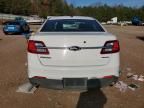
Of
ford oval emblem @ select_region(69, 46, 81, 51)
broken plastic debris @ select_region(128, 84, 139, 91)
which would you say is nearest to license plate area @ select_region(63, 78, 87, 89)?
ford oval emblem @ select_region(69, 46, 81, 51)

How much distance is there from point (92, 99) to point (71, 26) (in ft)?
5.25

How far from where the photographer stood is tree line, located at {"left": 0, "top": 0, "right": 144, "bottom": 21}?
10056cm

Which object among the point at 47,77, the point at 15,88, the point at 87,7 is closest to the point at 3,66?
the point at 15,88

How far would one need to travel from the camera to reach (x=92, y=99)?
659 centimetres

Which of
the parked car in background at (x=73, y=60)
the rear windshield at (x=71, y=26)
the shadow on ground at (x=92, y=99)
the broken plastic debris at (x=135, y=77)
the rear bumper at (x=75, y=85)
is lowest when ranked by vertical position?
the broken plastic debris at (x=135, y=77)

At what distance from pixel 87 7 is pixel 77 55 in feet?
478

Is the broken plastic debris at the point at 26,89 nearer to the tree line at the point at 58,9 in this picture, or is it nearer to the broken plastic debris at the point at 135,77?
the broken plastic debris at the point at 135,77

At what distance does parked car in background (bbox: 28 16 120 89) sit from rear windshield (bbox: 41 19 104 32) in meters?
0.80

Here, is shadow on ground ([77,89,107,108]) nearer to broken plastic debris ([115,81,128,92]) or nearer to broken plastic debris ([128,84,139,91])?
broken plastic debris ([115,81,128,92])

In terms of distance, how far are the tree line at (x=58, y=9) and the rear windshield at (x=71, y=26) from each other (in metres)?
90.2

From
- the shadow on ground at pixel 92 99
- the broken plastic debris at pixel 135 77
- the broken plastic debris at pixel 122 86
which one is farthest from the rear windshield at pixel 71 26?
the broken plastic debris at pixel 135 77

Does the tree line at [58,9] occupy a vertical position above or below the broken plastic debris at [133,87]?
below

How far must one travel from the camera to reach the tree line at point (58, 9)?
3959 inches

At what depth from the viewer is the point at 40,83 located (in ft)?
19.6
